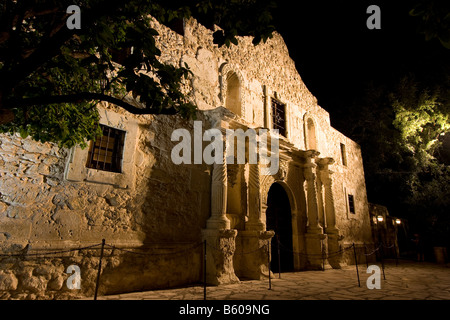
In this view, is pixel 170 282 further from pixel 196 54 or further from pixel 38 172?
pixel 196 54

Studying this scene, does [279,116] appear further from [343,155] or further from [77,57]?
[77,57]

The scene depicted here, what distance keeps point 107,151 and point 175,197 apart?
5.86 feet

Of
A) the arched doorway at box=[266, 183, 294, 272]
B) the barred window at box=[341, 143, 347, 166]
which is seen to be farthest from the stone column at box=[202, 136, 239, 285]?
the barred window at box=[341, 143, 347, 166]

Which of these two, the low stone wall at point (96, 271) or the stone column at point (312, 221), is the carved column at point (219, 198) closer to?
the low stone wall at point (96, 271)

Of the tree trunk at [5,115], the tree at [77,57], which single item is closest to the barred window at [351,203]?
the tree at [77,57]

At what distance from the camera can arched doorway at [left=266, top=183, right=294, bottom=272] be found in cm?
857

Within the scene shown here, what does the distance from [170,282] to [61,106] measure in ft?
13.3

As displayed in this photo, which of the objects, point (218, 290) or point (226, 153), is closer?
point (218, 290)

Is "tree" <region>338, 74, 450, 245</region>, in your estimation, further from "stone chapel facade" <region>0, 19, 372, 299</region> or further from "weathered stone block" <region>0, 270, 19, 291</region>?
"weathered stone block" <region>0, 270, 19, 291</region>

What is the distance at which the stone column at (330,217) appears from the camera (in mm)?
9586

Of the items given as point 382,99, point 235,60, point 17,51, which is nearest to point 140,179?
point 17,51

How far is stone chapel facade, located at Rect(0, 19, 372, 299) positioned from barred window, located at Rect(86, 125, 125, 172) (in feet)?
0.07

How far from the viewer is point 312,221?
930cm

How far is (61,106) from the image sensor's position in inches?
132
